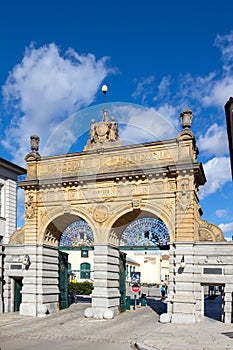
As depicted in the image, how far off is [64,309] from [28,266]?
452cm

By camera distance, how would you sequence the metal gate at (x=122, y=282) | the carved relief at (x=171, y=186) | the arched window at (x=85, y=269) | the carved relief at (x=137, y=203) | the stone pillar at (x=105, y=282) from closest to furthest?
the carved relief at (x=171, y=186)
the stone pillar at (x=105, y=282)
the carved relief at (x=137, y=203)
the metal gate at (x=122, y=282)
the arched window at (x=85, y=269)

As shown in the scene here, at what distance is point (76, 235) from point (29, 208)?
373 cm

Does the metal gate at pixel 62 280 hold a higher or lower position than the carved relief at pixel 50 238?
lower

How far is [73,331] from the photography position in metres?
19.2

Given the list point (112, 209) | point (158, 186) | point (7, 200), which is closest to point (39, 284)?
point (112, 209)

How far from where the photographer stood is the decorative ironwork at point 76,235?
27.3m

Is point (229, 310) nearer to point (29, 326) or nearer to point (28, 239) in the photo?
point (29, 326)

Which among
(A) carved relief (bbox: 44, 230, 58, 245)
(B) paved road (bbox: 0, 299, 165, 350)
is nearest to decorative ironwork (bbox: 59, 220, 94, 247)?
(A) carved relief (bbox: 44, 230, 58, 245)

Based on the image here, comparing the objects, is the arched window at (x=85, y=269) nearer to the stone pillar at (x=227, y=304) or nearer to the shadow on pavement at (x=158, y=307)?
the shadow on pavement at (x=158, y=307)

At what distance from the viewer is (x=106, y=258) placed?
2438 centimetres

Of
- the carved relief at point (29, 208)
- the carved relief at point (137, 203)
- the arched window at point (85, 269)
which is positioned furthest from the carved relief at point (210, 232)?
the arched window at point (85, 269)

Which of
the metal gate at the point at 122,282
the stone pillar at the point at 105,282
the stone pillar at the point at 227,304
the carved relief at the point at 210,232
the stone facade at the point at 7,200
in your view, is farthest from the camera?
the stone facade at the point at 7,200

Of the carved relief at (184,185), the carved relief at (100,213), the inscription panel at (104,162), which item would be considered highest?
the inscription panel at (104,162)

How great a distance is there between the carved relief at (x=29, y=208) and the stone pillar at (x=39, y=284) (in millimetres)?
1928
